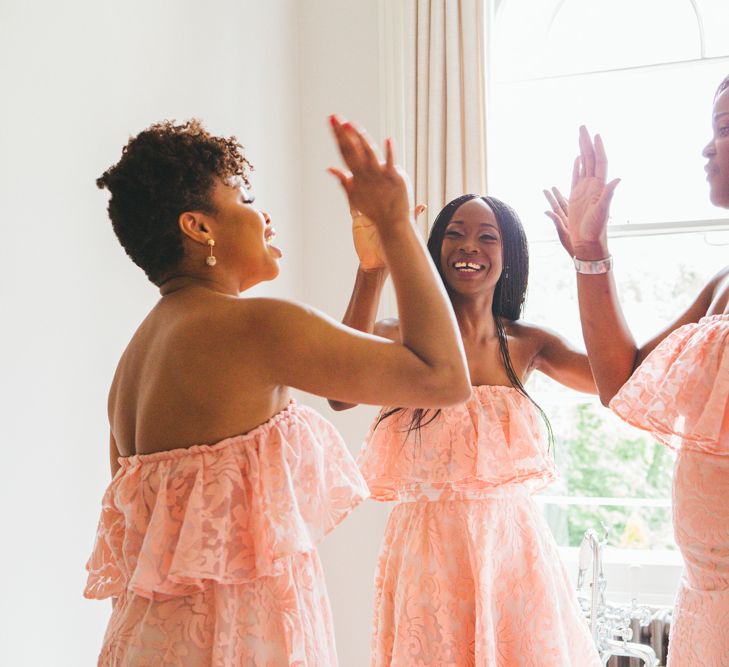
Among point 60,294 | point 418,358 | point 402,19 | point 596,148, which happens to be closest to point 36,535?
point 60,294

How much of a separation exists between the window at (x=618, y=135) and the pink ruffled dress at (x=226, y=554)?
74.9 inches

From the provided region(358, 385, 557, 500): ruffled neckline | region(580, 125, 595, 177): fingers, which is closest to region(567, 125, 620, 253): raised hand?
region(580, 125, 595, 177): fingers

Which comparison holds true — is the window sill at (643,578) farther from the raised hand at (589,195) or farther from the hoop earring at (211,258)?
the hoop earring at (211,258)

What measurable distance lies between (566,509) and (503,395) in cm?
139

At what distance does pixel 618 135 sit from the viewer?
3000 mm

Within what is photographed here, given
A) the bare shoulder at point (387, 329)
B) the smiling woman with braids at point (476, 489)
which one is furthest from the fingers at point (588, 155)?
the bare shoulder at point (387, 329)

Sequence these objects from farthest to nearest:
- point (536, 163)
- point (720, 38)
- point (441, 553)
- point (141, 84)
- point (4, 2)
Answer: point (536, 163) → point (720, 38) → point (141, 84) → point (441, 553) → point (4, 2)

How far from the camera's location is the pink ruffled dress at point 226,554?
1.10m

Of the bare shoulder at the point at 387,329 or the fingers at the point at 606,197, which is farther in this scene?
the bare shoulder at the point at 387,329

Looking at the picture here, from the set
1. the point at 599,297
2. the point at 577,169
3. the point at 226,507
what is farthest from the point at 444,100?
the point at 226,507

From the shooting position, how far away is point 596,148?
1668 mm

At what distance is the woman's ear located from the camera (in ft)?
3.93

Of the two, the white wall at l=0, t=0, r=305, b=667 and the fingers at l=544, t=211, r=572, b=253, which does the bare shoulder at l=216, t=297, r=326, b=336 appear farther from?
the fingers at l=544, t=211, r=572, b=253

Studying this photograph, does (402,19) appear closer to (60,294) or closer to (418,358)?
(60,294)
